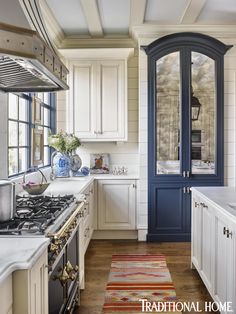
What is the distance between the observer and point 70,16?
4273 mm

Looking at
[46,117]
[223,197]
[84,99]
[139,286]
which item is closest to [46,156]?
[46,117]

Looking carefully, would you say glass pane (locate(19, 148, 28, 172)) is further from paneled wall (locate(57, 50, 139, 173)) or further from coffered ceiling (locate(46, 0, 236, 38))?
coffered ceiling (locate(46, 0, 236, 38))

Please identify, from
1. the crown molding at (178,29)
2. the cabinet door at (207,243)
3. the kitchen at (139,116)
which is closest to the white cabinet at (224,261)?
the cabinet door at (207,243)

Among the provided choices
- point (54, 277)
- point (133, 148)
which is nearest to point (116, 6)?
point (133, 148)

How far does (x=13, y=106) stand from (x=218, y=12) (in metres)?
2.59

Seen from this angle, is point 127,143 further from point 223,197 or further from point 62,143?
point 223,197

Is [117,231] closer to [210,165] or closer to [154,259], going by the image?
[154,259]

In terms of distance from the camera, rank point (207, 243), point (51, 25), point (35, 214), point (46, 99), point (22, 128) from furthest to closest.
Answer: point (46, 99) < point (51, 25) < point (22, 128) < point (207, 243) < point (35, 214)

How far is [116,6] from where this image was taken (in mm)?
3961

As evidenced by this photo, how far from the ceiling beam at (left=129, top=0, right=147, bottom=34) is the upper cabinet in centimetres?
53

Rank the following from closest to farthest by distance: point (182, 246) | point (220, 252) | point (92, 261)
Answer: point (220, 252) < point (92, 261) < point (182, 246)

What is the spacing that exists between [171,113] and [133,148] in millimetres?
860

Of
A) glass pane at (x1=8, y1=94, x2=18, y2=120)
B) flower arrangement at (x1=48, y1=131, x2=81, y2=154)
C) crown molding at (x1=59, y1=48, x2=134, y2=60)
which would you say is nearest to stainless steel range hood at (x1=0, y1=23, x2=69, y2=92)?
glass pane at (x1=8, y1=94, x2=18, y2=120)

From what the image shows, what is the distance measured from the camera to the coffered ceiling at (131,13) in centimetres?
386
